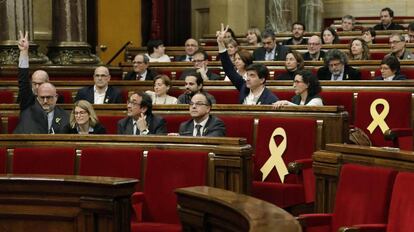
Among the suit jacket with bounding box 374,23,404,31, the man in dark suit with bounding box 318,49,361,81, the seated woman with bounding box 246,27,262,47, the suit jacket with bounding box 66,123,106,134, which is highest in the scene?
the suit jacket with bounding box 374,23,404,31

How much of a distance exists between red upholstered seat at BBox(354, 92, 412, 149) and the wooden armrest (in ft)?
4.49

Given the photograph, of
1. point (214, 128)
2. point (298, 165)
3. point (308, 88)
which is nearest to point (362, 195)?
point (298, 165)

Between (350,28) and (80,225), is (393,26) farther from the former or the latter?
(80,225)

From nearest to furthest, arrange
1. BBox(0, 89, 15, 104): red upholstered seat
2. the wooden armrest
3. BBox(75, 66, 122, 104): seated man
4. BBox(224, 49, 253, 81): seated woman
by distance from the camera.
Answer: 1. the wooden armrest
2. BBox(75, 66, 122, 104): seated man
3. BBox(224, 49, 253, 81): seated woman
4. BBox(0, 89, 15, 104): red upholstered seat

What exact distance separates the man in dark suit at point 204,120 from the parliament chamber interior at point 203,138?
0.01 metres

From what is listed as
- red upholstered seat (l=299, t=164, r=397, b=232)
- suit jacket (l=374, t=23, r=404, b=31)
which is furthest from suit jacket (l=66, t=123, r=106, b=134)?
suit jacket (l=374, t=23, r=404, b=31)

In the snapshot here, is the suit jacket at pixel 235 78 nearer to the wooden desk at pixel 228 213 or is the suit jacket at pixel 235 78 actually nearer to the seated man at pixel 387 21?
the wooden desk at pixel 228 213

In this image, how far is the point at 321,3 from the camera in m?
17.6

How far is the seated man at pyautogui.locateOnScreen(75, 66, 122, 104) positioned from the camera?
843cm

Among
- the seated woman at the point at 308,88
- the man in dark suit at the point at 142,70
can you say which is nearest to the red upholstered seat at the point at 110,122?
the seated woman at the point at 308,88

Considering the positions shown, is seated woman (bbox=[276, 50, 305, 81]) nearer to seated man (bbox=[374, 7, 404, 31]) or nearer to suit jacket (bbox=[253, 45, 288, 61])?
suit jacket (bbox=[253, 45, 288, 61])

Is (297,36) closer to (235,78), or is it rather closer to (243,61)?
(243,61)

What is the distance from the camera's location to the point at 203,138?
5.71 m

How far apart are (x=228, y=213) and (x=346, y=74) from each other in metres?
5.33
